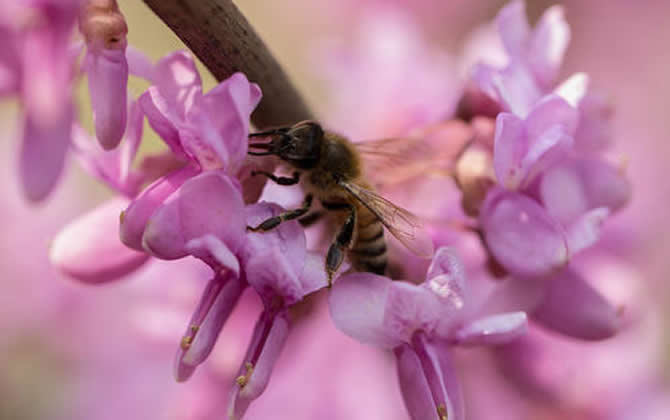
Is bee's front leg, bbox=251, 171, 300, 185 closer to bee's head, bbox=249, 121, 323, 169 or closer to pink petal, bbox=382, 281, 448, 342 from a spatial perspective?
bee's head, bbox=249, 121, 323, 169

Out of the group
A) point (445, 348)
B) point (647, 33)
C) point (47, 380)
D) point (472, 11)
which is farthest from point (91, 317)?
point (647, 33)

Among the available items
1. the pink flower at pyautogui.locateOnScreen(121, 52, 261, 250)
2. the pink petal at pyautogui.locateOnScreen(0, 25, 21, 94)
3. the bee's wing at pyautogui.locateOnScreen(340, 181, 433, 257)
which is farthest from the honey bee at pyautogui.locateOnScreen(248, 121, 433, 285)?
the pink petal at pyautogui.locateOnScreen(0, 25, 21, 94)

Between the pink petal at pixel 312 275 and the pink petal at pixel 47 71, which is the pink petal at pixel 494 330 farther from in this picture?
the pink petal at pixel 47 71

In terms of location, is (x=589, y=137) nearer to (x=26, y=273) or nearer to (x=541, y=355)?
(x=541, y=355)

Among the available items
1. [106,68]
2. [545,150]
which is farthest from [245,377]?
[545,150]

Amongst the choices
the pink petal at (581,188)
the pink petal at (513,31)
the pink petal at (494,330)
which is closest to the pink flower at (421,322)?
the pink petal at (494,330)

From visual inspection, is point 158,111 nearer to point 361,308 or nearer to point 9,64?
point 9,64
